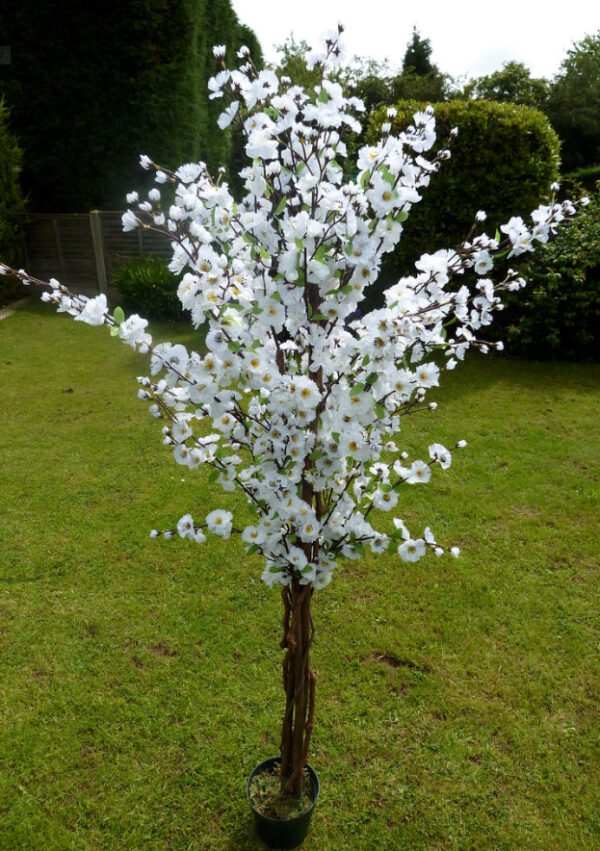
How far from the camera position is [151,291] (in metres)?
9.93

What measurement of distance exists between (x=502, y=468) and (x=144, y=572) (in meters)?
3.19

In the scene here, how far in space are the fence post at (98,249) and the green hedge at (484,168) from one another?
5.04 meters

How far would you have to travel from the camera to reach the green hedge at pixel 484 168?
26.8ft

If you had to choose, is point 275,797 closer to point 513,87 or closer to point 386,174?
point 386,174

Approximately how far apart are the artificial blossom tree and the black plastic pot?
76 centimetres

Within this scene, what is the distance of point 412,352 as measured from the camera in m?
2.16

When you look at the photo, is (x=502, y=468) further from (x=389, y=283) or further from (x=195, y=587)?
(x=389, y=283)

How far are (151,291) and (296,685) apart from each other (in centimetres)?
844

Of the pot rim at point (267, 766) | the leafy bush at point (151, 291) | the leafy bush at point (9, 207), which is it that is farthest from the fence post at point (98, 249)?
the pot rim at point (267, 766)

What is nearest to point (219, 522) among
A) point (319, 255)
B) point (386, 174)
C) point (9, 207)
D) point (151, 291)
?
point (319, 255)

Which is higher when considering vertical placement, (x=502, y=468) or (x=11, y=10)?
(x=11, y=10)

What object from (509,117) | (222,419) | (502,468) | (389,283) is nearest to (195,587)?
(222,419)

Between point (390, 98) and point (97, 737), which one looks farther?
point (390, 98)

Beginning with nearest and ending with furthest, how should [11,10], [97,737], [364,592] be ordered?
[97,737]
[364,592]
[11,10]
